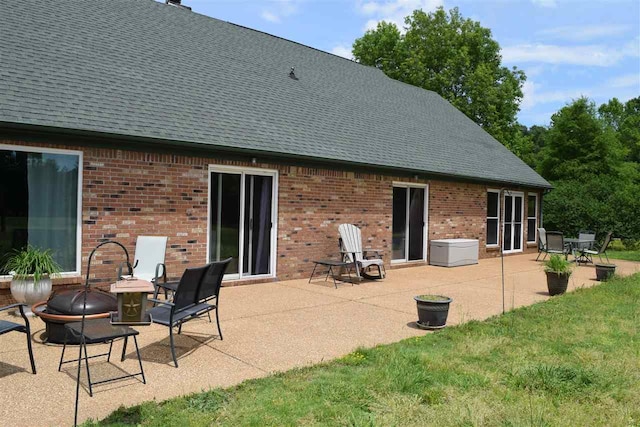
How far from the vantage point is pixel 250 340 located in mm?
5891

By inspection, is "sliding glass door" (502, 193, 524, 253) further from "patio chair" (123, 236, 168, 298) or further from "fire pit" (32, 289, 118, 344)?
"fire pit" (32, 289, 118, 344)

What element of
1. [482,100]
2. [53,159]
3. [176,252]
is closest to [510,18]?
[176,252]

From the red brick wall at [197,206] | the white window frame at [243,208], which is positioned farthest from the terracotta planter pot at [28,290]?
the white window frame at [243,208]

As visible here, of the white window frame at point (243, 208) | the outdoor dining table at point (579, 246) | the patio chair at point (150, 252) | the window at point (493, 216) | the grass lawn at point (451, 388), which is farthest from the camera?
the window at point (493, 216)

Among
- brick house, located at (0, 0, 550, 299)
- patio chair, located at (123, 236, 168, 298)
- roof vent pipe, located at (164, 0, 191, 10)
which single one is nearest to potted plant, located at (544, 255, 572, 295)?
brick house, located at (0, 0, 550, 299)

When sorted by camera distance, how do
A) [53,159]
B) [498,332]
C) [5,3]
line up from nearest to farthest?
[498,332], [53,159], [5,3]

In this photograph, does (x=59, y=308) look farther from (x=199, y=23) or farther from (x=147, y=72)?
(x=199, y=23)

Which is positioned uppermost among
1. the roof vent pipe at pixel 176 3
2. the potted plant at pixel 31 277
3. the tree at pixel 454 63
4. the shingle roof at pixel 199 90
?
the tree at pixel 454 63

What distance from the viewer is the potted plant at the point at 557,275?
9.24 m

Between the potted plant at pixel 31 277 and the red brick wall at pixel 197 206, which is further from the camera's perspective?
the red brick wall at pixel 197 206

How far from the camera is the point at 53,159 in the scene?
25.3 ft

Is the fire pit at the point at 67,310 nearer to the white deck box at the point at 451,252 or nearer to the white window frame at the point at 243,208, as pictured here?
the white window frame at the point at 243,208

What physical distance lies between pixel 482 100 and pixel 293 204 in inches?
1011

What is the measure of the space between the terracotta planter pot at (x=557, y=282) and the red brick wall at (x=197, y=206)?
4.36 metres
